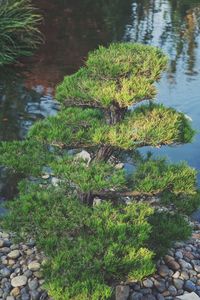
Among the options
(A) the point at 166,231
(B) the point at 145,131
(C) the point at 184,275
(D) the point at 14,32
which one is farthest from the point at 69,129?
(D) the point at 14,32

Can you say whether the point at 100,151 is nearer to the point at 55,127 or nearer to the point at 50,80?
the point at 55,127

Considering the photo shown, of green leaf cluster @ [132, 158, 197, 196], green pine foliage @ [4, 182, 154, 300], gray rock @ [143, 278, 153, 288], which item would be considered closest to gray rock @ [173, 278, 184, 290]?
gray rock @ [143, 278, 153, 288]

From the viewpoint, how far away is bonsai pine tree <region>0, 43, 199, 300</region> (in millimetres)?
3045

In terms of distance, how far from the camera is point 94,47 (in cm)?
1097

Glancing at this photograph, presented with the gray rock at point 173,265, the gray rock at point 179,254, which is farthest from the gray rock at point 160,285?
the gray rock at point 179,254

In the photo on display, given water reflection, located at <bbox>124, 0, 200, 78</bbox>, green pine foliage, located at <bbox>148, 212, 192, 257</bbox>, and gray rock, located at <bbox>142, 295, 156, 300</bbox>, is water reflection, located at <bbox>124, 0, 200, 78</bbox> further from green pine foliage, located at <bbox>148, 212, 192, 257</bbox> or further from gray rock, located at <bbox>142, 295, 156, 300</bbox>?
gray rock, located at <bbox>142, 295, 156, 300</bbox>

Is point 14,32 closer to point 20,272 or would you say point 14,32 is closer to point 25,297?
point 20,272

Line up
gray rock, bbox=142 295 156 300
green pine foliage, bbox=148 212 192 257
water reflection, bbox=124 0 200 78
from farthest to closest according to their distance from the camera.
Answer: water reflection, bbox=124 0 200 78 → gray rock, bbox=142 295 156 300 → green pine foliage, bbox=148 212 192 257

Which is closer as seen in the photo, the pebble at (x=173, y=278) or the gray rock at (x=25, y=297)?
the gray rock at (x=25, y=297)

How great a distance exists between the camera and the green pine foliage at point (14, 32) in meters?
9.47

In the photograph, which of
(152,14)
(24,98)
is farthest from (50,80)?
(152,14)

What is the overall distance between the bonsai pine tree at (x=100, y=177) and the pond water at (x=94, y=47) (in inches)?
81.7

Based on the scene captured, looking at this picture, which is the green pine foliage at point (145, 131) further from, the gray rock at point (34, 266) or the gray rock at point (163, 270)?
the gray rock at point (34, 266)

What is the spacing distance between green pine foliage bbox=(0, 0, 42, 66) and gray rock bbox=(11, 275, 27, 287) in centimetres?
589
